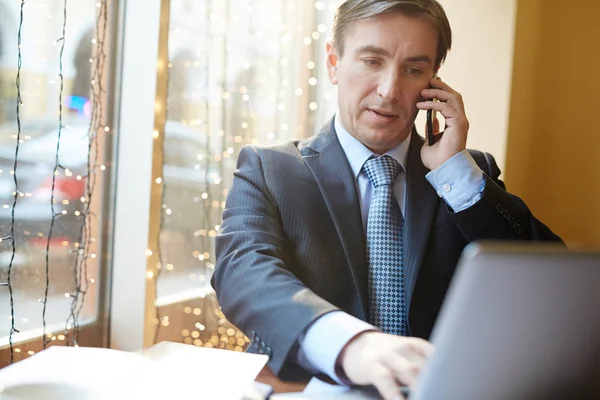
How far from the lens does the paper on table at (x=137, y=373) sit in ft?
2.64

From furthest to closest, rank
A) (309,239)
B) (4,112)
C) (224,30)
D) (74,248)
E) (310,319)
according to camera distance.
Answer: (224,30)
(74,248)
(4,112)
(309,239)
(310,319)

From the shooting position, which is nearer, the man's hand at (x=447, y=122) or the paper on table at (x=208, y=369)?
the paper on table at (x=208, y=369)

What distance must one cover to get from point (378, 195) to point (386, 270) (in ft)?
0.49

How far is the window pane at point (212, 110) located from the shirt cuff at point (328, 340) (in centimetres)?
97

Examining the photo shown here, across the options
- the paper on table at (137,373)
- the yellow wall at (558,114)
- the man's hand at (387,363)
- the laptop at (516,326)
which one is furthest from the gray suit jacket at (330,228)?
the laptop at (516,326)

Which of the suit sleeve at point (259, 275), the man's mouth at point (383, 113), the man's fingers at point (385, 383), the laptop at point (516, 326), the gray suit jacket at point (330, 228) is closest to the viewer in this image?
the laptop at point (516, 326)

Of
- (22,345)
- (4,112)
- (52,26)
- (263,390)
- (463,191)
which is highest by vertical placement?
(52,26)

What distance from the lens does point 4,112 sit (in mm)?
1584

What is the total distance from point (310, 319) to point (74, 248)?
112 centimetres

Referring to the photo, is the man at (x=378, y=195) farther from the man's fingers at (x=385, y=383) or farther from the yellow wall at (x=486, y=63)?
the man's fingers at (x=385, y=383)

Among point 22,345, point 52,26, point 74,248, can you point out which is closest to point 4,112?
point 52,26

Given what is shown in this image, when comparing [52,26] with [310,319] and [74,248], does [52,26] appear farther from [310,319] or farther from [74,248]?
[310,319]

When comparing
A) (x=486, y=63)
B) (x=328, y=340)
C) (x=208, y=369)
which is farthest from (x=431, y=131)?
(x=208, y=369)

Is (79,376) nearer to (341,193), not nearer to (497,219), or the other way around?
(341,193)
